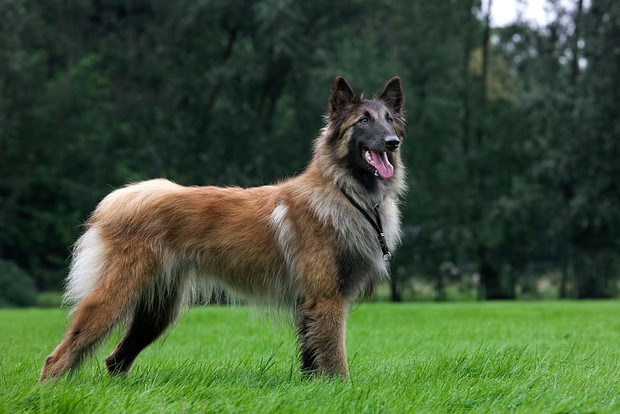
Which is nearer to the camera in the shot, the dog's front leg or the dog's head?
Answer: the dog's front leg

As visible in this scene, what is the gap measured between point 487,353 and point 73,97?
23905mm

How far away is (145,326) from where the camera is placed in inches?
229

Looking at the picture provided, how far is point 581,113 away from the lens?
2448 cm

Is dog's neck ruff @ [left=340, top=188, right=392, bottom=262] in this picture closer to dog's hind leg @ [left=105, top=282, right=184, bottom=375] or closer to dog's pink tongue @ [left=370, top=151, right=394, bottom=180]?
dog's pink tongue @ [left=370, top=151, right=394, bottom=180]

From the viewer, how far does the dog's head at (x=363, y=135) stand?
17.9 ft

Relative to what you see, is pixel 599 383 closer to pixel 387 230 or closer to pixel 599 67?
pixel 387 230

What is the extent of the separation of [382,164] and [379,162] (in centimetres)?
3

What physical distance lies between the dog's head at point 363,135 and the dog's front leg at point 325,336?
1144mm

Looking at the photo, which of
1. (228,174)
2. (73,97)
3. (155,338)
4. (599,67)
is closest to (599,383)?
(155,338)

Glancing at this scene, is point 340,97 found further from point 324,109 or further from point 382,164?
point 324,109

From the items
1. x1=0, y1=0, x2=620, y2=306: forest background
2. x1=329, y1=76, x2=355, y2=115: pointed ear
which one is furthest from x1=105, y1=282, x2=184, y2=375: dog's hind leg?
x1=0, y1=0, x2=620, y2=306: forest background

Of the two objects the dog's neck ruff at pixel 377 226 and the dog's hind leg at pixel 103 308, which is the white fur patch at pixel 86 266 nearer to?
the dog's hind leg at pixel 103 308

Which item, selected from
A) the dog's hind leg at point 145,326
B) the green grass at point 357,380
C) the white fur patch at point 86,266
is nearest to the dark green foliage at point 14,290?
the green grass at point 357,380

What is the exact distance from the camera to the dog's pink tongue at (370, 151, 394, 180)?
17.9 ft
